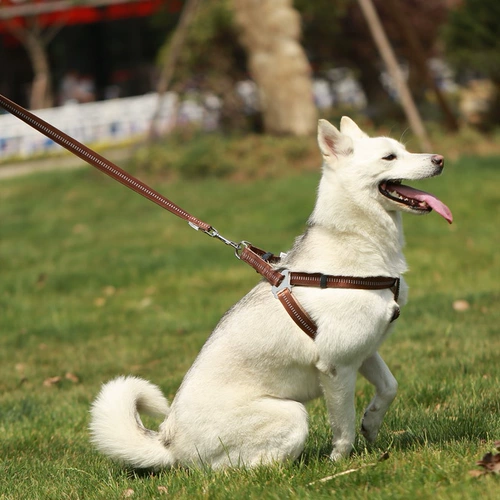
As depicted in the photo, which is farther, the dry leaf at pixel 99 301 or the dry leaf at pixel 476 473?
the dry leaf at pixel 99 301

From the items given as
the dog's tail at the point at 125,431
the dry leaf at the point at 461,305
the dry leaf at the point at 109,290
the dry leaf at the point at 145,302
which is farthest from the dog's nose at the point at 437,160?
the dry leaf at the point at 109,290

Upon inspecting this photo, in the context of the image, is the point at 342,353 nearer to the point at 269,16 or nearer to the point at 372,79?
the point at 269,16

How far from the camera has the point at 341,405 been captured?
4195 millimetres

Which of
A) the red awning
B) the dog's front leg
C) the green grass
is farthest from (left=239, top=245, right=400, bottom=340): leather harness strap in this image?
the red awning

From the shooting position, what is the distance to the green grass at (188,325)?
4.07 meters

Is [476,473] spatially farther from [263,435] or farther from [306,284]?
[306,284]

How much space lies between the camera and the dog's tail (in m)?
4.23

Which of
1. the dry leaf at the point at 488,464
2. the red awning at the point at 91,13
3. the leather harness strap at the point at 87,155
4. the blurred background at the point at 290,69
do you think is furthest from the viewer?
the red awning at the point at 91,13

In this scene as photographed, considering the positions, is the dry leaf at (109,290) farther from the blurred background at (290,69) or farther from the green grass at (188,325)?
the blurred background at (290,69)

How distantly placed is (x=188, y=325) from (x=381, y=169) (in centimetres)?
460

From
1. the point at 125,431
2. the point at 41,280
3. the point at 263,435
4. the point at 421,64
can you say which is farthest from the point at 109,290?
the point at 421,64

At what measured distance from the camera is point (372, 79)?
816 inches

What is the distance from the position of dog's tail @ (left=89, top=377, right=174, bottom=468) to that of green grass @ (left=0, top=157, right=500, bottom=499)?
135 mm

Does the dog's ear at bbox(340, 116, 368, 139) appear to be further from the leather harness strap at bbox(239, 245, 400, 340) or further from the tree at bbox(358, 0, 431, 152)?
the tree at bbox(358, 0, 431, 152)
